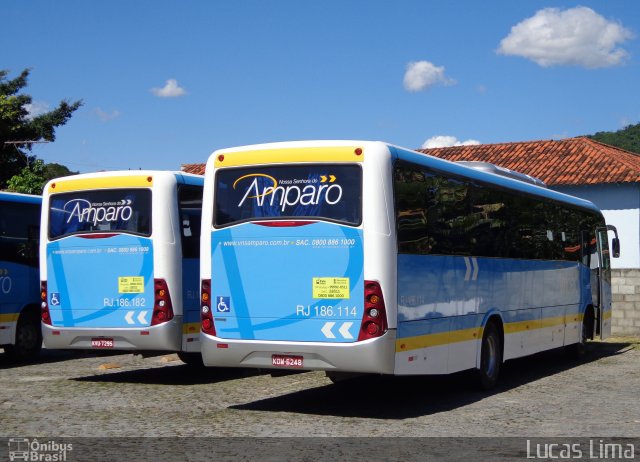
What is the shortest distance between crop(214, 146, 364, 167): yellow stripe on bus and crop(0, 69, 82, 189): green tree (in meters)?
33.2

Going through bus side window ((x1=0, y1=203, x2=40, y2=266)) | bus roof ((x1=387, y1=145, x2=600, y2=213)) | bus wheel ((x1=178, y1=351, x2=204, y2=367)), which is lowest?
bus wheel ((x1=178, y1=351, x2=204, y2=367))

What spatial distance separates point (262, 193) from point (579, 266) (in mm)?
9282

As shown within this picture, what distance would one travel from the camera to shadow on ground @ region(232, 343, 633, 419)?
451 inches

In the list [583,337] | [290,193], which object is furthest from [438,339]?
[583,337]

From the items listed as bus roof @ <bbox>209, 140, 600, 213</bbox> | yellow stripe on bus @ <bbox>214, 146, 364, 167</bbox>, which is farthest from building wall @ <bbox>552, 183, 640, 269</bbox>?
yellow stripe on bus @ <bbox>214, 146, 364, 167</bbox>

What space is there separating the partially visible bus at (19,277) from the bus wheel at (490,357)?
27.8 ft

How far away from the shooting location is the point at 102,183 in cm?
1409

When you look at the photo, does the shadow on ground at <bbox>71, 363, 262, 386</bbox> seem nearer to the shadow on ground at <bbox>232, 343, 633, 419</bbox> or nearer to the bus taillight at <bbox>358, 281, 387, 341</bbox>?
the shadow on ground at <bbox>232, 343, 633, 419</bbox>

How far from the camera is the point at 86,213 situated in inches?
559

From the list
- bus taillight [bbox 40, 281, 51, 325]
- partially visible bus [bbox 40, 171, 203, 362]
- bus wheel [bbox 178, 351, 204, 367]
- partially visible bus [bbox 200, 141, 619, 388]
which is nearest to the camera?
partially visible bus [bbox 200, 141, 619, 388]

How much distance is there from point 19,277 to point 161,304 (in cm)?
475

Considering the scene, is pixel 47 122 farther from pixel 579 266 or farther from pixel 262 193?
pixel 262 193

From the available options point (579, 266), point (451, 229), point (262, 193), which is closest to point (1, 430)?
point (262, 193)

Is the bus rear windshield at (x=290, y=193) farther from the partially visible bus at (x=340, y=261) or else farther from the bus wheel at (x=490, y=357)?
the bus wheel at (x=490, y=357)
